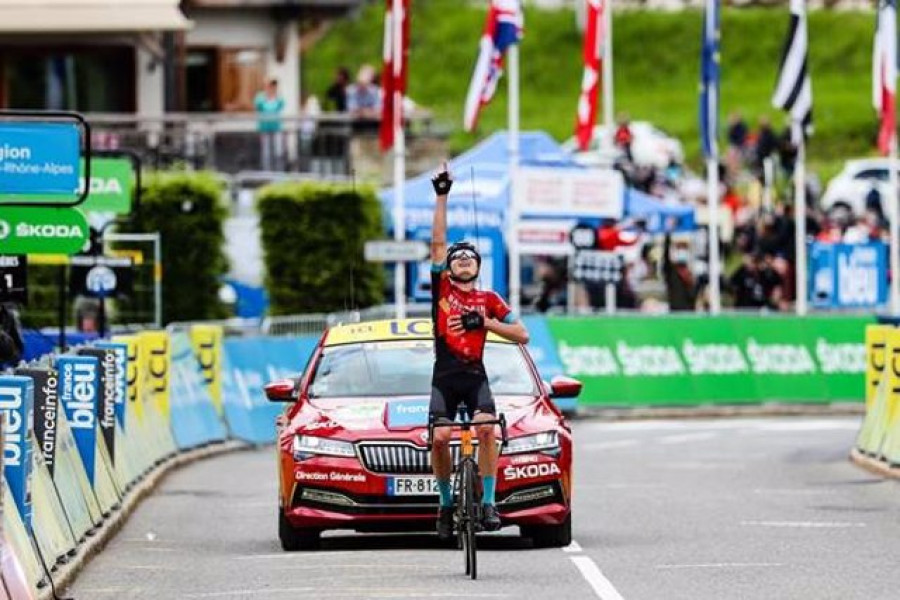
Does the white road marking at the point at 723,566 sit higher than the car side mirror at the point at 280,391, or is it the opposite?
the car side mirror at the point at 280,391

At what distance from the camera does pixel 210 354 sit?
31.9m

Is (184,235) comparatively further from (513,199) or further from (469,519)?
(469,519)

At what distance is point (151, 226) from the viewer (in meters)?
39.6

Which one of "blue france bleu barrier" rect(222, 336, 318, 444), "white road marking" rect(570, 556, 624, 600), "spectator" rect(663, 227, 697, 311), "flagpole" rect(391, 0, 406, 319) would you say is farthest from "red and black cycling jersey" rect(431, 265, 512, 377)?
"spectator" rect(663, 227, 697, 311)

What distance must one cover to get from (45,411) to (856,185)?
42177 millimetres

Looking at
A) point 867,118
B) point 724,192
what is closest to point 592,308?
point 724,192

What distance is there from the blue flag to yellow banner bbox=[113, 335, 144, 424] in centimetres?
1677

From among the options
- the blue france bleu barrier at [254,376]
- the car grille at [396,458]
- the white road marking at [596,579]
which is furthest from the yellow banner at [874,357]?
the white road marking at [596,579]

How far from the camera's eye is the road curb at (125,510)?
54.4ft

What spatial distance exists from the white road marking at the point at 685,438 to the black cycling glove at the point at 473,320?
16382mm

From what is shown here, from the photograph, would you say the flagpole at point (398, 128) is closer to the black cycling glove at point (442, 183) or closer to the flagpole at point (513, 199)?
the flagpole at point (513, 199)

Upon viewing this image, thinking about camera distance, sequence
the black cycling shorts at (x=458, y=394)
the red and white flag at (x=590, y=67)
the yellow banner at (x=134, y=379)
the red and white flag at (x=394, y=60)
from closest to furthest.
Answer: the black cycling shorts at (x=458, y=394), the yellow banner at (x=134, y=379), the red and white flag at (x=394, y=60), the red and white flag at (x=590, y=67)

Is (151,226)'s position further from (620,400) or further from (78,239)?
(78,239)

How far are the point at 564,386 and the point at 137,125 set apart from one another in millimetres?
29123
